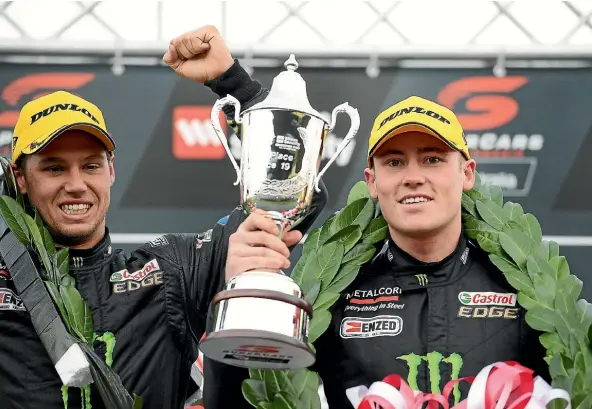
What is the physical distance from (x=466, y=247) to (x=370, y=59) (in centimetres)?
208

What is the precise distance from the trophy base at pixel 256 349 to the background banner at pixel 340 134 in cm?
227

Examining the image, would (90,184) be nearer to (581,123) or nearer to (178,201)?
(178,201)

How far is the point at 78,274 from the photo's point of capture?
2463 millimetres

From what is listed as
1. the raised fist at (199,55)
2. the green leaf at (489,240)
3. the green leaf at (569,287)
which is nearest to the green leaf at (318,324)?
the green leaf at (489,240)

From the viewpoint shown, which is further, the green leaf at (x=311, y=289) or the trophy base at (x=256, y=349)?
the green leaf at (x=311, y=289)

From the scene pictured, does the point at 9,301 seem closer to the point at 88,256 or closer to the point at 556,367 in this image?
the point at 88,256

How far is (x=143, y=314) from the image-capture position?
2436 mm

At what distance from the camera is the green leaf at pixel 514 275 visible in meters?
2.21

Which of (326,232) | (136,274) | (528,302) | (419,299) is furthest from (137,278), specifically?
(528,302)

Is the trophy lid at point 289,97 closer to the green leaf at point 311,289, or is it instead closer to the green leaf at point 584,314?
the green leaf at point 311,289

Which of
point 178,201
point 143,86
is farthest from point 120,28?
point 178,201

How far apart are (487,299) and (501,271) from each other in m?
0.08

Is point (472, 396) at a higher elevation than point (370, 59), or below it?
below

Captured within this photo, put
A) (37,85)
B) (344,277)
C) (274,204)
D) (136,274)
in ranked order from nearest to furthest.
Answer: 1. (274,204)
2. (344,277)
3. (136,274)
4. (37,85)
